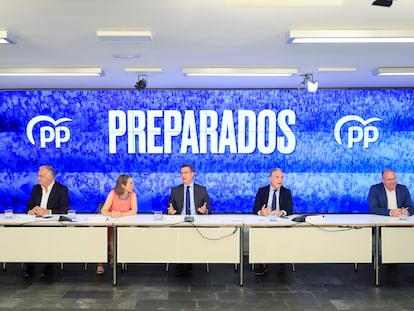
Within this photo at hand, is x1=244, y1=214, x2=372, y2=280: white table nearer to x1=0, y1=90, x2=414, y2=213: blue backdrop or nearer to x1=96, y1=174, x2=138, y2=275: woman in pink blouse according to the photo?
x1=96, y1=174, x2=138, y2=275: woman in pink blouse

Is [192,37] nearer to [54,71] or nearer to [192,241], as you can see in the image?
[192,241]

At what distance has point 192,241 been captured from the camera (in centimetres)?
546

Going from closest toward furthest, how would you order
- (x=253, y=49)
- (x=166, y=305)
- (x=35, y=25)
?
(x=35, y=25) → (x=166, y=305) → (x=253, y=49)

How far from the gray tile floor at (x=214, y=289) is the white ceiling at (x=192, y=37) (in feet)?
8.44

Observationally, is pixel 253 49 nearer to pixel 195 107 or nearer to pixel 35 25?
pixel 35 25

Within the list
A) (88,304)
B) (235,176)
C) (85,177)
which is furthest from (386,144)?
(88,304)

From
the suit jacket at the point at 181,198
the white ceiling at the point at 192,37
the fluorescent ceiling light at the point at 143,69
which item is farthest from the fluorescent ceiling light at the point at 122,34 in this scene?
the suit jacket at the point at 181,198

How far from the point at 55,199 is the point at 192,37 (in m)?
2.96

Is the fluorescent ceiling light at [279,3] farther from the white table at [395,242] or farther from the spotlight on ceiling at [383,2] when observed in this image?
the white table at [395,242]

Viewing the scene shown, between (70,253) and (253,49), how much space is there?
9.94 feet

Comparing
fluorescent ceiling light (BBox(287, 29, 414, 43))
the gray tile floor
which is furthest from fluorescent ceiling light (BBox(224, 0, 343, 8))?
the gray tile floor

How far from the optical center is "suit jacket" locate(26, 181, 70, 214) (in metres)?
6.27

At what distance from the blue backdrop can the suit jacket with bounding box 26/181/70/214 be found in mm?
2155

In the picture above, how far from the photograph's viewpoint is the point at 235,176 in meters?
8.51
